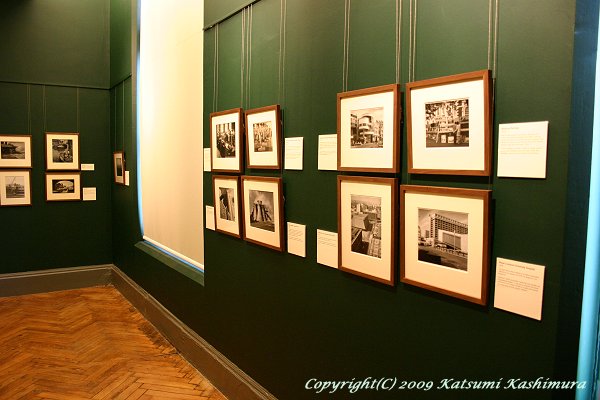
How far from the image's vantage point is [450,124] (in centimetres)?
192

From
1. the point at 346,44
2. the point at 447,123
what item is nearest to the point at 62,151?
the point at 346,44

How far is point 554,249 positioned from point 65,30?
7972mm

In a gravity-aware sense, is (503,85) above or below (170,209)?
above

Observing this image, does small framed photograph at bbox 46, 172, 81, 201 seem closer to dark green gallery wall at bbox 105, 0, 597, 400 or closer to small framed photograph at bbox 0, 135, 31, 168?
small framed photograph at bbox 0, 135, 31, 168

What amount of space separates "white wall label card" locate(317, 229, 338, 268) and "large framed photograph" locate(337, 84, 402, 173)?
1.46ft

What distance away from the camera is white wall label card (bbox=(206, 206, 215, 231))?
13.4 feet

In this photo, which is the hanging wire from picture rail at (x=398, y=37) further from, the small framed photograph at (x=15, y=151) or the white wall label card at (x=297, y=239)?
the small framed photograph at (x=15, y=151)

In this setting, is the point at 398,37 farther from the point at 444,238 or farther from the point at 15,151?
the point at 15,151

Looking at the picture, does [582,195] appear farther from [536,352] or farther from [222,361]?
[222,361]

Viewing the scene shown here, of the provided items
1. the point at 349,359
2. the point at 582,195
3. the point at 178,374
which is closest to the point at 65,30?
the point at 178,374

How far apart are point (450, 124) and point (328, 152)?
874mm

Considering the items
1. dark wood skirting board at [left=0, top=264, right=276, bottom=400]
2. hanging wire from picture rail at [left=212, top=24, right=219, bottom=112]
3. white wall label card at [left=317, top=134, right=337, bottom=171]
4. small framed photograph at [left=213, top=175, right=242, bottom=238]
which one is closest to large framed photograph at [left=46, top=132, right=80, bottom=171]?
dark wood skirting board at [left=0, top=264, right=276, bottom=400]

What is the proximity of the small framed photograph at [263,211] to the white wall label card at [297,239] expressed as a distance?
85 millimetres

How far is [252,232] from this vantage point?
341 cm
